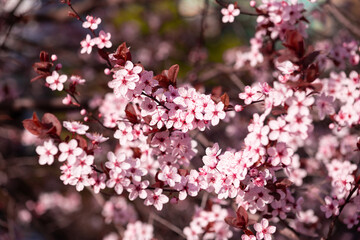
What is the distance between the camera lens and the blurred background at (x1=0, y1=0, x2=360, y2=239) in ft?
12.2

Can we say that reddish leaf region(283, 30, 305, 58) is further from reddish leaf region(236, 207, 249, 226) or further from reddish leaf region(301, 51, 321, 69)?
reddish leaf region(236, 207, 249, 226)

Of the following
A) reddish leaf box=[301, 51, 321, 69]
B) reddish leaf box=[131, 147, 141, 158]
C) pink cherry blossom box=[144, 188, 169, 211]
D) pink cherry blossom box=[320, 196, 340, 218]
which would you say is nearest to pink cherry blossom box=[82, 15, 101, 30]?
reddish leaf box=[131, 147, 141, 158]

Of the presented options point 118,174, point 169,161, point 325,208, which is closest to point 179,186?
point 169,161

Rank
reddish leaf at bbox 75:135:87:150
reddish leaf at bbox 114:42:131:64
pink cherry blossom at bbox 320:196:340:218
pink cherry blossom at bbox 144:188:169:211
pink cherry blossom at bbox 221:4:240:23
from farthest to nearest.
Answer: pink cherry blossom at bbox 221:4:240:23 → pink cherry blossom at bbox 320:196:340:218 → pink cherry blossom at bbox 144:188:169:211 → reddish leaf at bbox 75:135:87:150 → reddish leaf at bbox 114:42:131:64

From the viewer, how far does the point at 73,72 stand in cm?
504

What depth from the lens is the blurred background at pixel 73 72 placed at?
146 inches

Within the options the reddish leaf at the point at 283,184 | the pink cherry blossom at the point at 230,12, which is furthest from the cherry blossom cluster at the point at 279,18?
the reddish leaf at the point at 283,184

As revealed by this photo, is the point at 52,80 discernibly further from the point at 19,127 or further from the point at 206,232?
the point at 19,127

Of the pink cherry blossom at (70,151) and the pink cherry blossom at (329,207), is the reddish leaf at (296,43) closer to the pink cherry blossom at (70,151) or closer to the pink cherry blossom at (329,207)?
the pink cherry blossom at (329,207)

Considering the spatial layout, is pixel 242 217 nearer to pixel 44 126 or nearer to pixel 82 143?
pixel 82 143

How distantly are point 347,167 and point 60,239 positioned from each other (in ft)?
13.3

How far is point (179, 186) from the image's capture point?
6.61 feet

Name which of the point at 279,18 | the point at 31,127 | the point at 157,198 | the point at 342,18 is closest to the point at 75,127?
the point at 31,127

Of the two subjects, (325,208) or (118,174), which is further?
(325,208)
